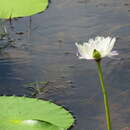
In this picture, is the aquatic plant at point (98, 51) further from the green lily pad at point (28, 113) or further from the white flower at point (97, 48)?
the green lily pad at point (28, 113)

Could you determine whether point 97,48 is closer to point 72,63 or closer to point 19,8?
point 72,63

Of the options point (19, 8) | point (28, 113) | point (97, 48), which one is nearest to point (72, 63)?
point (28, 113)

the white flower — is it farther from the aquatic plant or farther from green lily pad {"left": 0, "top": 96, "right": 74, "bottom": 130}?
green lily pad {"left": 0, "top": 96, "right": 74, "bottom": 130}

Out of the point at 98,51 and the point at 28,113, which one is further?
the point at 28,113

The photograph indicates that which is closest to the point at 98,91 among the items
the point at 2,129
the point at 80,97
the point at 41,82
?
the point at 80,97

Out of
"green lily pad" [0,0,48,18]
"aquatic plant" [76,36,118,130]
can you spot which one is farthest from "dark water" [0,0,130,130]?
"aquatic plant" [76,36,118,130]

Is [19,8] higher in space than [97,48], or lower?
higher

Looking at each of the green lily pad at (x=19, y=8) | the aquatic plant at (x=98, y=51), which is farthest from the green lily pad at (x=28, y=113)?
the green lily pad at (x=19, y=8)
